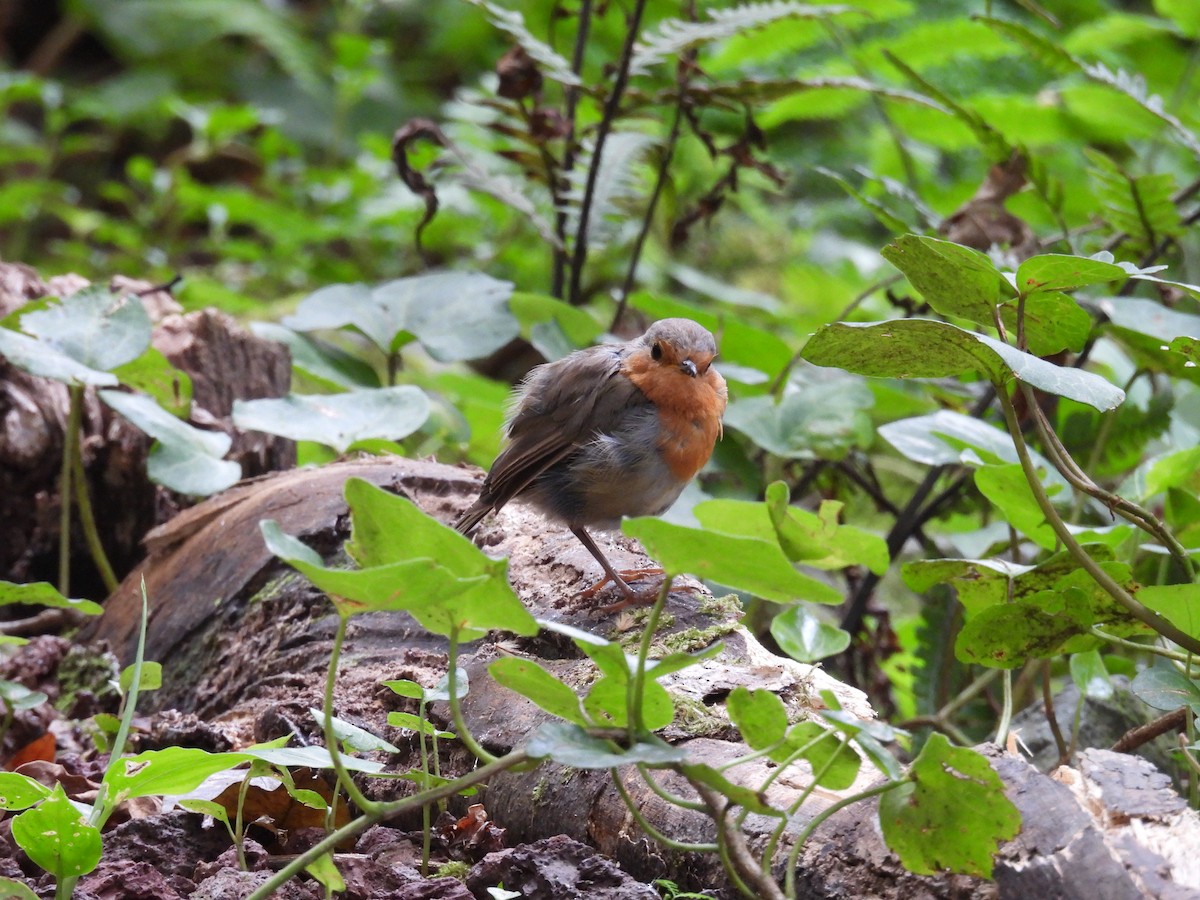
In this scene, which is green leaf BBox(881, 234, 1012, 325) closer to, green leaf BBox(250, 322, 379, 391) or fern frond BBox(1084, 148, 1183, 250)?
fern frond BBox(1084, 148, 1183, 250)

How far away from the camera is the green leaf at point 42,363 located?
2281mm

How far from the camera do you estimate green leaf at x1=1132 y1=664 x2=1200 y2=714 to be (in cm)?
160

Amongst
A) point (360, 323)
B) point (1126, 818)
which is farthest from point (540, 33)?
point (1126, 818)

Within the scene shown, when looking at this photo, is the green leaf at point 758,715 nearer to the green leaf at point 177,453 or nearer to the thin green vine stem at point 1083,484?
the thin green vine stem at point 1083,484

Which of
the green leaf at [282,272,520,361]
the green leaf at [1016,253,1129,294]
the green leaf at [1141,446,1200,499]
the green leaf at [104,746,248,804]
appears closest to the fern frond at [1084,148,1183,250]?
the green leaf at [1141,446,1200,499]

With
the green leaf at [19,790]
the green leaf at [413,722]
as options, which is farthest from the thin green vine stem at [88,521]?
the green leaf at [413,722]

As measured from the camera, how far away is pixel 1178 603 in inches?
62.3

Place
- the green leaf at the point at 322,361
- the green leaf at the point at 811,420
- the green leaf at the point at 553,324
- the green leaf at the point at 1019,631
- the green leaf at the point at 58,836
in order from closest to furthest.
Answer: the green leaf at the point at 58,836 → the green leaf at the point at 1019,631 → the green leaf at the point at 811,420 → the green leaf at the point at 322,361 → the green leaf at the point at 553,324

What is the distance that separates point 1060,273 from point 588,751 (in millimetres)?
851

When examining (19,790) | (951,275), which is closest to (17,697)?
(19,790)

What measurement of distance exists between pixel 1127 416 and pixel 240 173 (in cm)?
Result: 753

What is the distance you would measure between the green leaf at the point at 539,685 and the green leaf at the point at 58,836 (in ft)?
1.67

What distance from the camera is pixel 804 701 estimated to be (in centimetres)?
171

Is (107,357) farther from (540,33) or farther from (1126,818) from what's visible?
(540,33)
